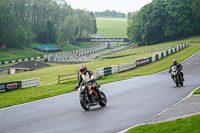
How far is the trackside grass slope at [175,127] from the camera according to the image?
340 inches

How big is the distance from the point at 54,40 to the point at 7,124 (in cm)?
12121

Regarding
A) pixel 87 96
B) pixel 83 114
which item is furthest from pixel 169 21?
pixel 83 114

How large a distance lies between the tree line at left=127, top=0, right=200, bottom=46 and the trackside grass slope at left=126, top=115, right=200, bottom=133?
90.6 meters

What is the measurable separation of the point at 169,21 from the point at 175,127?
93.7 metres

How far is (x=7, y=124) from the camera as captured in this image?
12.1 metres

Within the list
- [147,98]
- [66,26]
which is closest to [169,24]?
[66,26]

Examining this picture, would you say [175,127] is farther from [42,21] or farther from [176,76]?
[42,21]

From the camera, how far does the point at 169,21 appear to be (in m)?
98.6

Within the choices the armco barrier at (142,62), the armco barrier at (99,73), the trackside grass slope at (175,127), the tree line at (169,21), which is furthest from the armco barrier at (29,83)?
the tree line at (169,21)

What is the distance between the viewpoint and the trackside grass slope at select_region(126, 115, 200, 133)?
28.3 feet

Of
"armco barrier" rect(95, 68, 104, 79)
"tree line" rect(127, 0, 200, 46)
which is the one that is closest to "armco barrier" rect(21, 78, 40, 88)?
"armco barrier" rect(95, 68, 104, 79)

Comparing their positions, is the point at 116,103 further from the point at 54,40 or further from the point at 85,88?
the point at 54,40

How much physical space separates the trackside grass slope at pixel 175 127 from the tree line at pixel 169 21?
9061 centimetres

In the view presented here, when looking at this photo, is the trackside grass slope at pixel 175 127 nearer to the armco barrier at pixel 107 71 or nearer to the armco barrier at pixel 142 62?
the armco barrier at pixel 107 71
